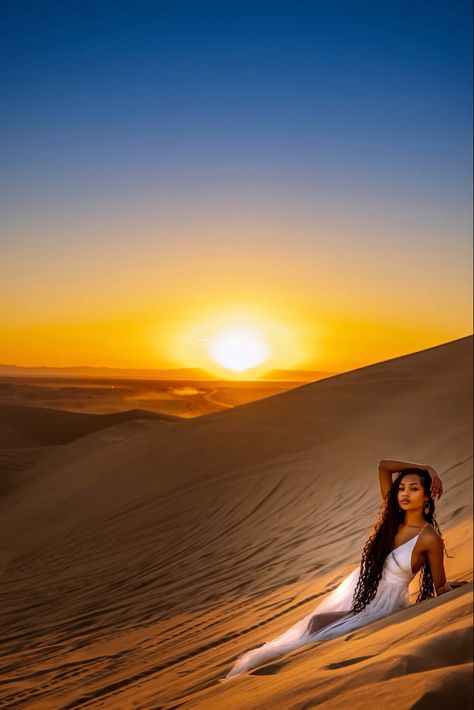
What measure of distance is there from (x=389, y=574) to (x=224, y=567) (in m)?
2.25

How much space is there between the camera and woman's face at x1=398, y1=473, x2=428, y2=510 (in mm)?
3893

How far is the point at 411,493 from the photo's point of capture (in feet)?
12.8

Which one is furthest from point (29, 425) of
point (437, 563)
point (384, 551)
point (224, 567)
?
point (437, 563)

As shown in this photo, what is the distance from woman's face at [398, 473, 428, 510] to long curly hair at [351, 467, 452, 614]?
36mm

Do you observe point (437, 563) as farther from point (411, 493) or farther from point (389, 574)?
point (411, 493)

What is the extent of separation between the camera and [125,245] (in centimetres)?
484

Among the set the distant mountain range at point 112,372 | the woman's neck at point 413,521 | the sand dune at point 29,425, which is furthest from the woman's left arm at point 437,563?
the sand dune at point 29,425

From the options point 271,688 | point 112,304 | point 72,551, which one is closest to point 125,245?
point 112,304

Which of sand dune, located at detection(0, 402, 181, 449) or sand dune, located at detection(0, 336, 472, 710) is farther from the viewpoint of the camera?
sand dune, located at detection(0, 402, 181, 449)

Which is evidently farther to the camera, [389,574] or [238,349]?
[238,349]

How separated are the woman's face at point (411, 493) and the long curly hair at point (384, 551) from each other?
36mm

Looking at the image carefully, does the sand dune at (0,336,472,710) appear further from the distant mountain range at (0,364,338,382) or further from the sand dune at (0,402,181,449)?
the distant mountain range at (0,364,338,382)

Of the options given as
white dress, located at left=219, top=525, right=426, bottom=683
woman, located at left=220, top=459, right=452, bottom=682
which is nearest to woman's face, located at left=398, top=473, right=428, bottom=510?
woman, located at left=220, top=459, right=452, bottom=682

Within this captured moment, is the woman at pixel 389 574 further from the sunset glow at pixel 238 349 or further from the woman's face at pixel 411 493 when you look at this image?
the sunset glow at pixel 238 349
